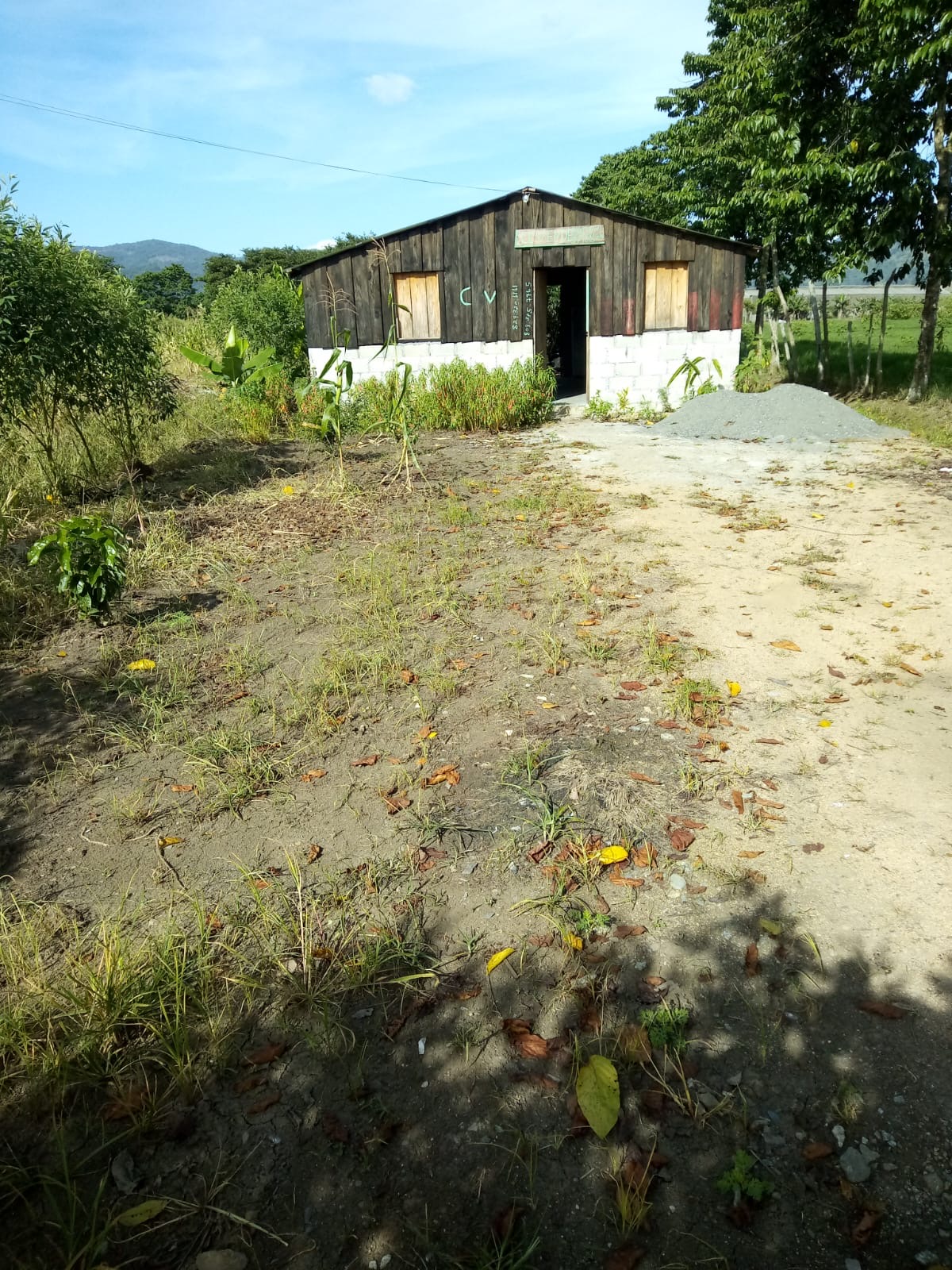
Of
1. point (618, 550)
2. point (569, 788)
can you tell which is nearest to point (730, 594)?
point (618, 550)

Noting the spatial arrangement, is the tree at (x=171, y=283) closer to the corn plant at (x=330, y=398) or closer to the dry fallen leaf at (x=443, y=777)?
the corn plant at (x=330, y=398)

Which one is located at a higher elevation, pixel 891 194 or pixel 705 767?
pixel 891 194

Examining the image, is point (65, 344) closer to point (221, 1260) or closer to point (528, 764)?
point (528, 764)

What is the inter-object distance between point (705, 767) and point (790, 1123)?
1.62 m

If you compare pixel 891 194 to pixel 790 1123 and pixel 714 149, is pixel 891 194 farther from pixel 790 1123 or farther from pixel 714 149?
pixel 790 1123

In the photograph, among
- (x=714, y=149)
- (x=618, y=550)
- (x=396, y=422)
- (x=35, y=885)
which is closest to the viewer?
(x=35, y=885)

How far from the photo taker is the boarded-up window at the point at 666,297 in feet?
45.5

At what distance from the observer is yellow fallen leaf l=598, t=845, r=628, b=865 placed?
9.50 ft

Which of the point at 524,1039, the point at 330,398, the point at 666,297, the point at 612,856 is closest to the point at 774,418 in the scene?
the point at 666,297

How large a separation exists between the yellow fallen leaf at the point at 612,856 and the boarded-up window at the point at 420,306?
13060mm

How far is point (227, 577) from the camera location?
20.1ft

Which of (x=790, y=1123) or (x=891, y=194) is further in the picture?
(x=891, y=194)

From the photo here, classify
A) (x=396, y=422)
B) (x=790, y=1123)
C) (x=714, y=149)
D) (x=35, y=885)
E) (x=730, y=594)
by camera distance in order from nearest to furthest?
1. (x=790, y=1123)
2. (x=35, y=885)
3. (x=730, y=594)
4. (x=396, y=422)
5. (x=714, y=149)

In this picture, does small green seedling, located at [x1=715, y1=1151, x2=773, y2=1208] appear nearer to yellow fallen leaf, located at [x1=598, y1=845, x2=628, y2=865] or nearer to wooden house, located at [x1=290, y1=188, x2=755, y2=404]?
yellow fallen leaf, located at [x1=598, y1=845, x2=628, y2=865]
